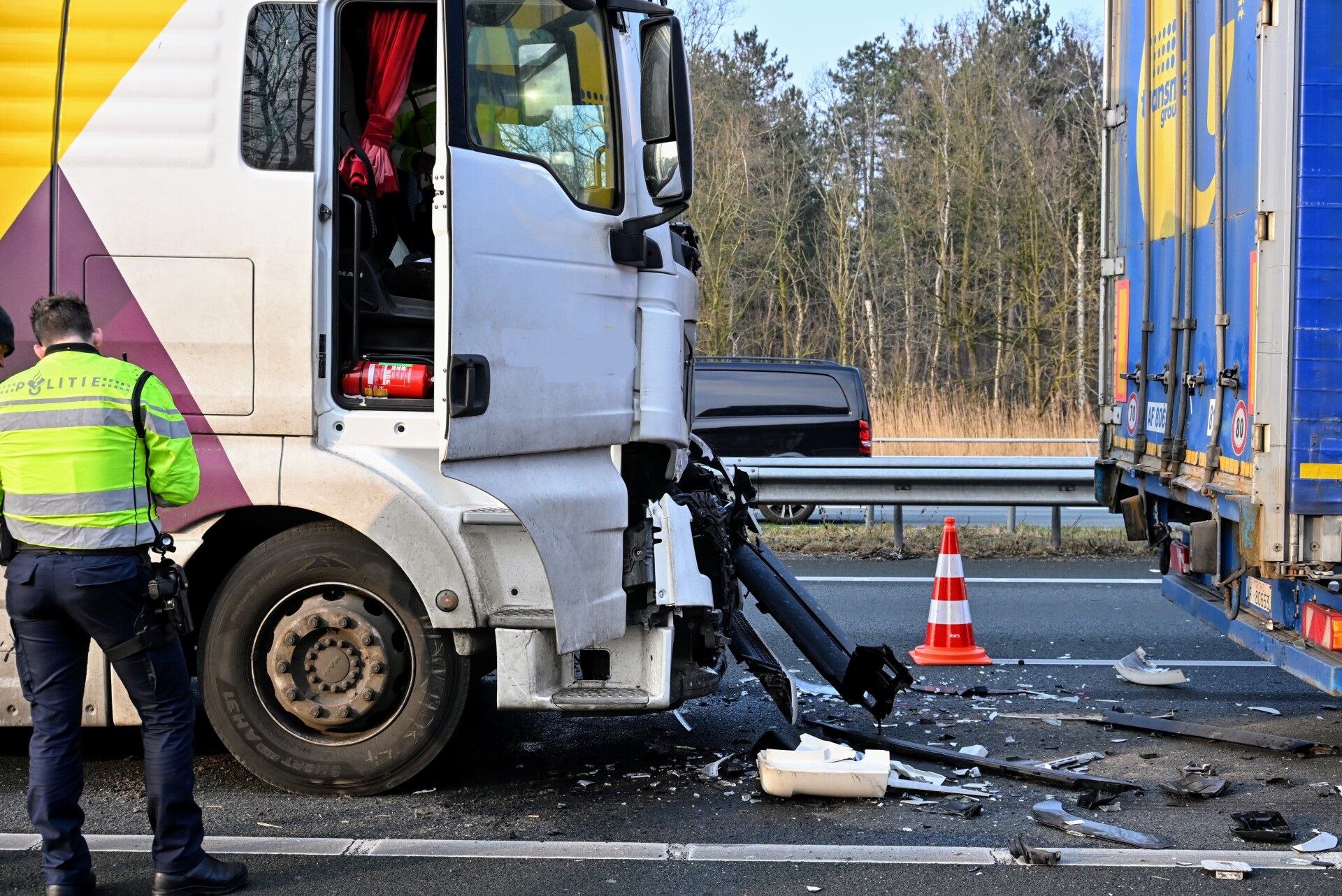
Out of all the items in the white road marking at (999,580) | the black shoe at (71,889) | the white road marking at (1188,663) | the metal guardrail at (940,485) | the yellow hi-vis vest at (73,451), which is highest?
the yellow hi-vis vest at (73,451)

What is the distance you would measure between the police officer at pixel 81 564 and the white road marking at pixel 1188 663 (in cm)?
458

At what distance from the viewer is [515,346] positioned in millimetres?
4492

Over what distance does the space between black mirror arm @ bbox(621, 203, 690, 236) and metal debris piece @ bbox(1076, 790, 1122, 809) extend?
103 inches

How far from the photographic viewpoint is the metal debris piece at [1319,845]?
14.4 ft

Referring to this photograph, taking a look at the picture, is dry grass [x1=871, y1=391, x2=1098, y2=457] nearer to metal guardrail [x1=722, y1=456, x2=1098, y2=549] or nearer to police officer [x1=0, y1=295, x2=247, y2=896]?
metal guardrail [x1=722, y1=456, x2=1098, y2=549]

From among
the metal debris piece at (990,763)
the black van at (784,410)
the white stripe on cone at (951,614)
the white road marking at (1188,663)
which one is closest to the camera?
the metal debris piece at (990,763)

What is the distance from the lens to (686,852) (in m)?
4.41

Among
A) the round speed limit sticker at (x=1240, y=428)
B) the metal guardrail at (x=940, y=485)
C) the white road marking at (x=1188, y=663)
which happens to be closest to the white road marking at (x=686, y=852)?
the round speed limit sticker at (x=1240, y=428)

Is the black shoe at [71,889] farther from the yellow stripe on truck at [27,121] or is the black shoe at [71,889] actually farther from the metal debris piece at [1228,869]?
the metal debris piece at [1228,869]

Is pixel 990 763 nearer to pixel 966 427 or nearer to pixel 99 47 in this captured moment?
pixel 99 47

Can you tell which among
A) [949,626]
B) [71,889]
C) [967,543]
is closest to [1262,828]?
[949,626]

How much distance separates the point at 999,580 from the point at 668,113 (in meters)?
5.94

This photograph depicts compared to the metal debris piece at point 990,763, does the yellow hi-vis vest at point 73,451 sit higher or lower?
higher

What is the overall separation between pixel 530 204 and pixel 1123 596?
6.15 m
